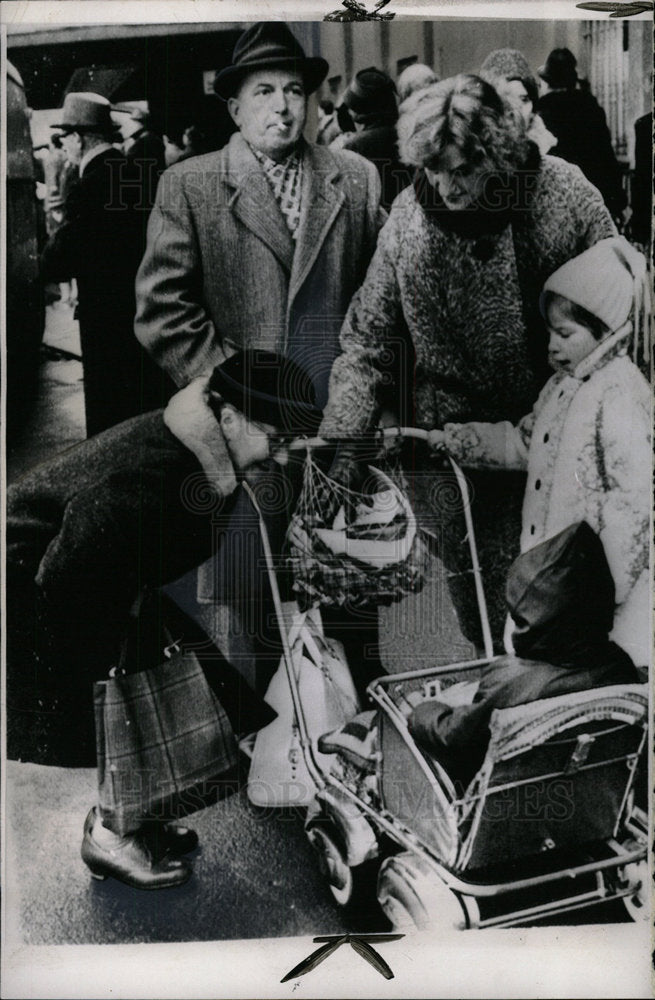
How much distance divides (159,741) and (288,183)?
4.92 ft

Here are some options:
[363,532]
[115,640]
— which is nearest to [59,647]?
[115,640]

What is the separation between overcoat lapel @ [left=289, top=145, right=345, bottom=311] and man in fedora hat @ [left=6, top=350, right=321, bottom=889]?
9.8 inches

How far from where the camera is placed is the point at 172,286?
283cm

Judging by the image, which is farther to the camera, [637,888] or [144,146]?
[637,888]

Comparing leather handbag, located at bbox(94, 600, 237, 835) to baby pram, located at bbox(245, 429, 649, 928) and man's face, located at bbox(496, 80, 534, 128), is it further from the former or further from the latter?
man's face, located at bbox(496, 80, 534, 128)

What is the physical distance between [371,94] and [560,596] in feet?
4.60

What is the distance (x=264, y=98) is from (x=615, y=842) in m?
2.17

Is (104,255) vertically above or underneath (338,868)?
above

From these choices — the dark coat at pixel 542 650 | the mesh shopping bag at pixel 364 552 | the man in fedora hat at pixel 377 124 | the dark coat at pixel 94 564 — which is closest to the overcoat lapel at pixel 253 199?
the man in fedora hat at pixel 377 124

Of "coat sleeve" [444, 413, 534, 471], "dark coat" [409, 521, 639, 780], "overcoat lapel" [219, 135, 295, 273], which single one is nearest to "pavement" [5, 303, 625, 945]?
"dark coat" [409, 521, 639, 780]

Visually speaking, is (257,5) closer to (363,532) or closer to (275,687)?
(363,532)

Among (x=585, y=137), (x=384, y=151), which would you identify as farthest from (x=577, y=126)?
(x=384, y=151)

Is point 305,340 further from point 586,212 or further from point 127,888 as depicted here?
point 127,888

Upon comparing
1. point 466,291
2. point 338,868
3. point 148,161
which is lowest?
point 338,868
